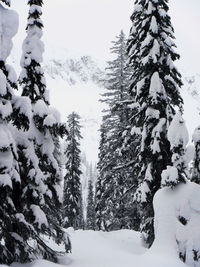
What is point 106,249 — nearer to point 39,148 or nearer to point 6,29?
point 39,148

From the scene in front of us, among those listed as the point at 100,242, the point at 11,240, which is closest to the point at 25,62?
the point at 11,240

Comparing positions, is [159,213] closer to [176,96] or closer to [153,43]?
[176,96]

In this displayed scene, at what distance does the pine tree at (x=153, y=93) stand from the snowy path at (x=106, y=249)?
43.6 inches

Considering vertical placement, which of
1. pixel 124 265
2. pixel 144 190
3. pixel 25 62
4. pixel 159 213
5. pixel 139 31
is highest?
pixel 139 31

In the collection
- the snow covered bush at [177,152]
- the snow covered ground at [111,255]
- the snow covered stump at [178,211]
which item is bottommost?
the snow covered ground at [111,255]

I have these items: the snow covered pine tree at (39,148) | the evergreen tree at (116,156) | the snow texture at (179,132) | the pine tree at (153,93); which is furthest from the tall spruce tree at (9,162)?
the evergreen tree at (116,156)

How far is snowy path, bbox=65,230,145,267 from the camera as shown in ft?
29.3

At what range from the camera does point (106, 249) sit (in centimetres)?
1181

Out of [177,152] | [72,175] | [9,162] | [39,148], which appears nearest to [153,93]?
[177,152]

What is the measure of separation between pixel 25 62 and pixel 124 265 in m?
6.45

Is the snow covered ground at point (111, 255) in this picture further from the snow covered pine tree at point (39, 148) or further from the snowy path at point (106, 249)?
the snow covered pine tree at point (39, 148)

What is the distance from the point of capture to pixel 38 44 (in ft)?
31.4

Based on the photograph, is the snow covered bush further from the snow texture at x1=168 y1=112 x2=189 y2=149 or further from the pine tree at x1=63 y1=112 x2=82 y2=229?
the pine tree at x1=63 y1=112 x2=82 y2=229

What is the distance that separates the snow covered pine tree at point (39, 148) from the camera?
8273 mm
